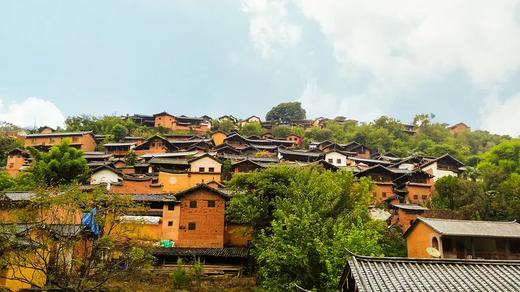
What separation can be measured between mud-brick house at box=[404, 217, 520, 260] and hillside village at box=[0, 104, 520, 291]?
7 cm

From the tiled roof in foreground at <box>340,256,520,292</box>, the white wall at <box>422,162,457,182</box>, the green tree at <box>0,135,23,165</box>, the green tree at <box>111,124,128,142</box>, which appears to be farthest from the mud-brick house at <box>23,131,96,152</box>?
the tiled roof in foreground at <box>340,256,520,292</box>

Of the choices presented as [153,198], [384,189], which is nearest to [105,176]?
[153,198]

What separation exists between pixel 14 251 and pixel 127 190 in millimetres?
23788

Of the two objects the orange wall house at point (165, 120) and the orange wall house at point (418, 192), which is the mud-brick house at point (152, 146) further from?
the orange wall house at point (418, 192)

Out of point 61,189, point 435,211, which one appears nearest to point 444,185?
point 435,211

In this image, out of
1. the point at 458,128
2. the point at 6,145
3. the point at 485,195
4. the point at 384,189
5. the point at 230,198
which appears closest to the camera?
the point at 230,198

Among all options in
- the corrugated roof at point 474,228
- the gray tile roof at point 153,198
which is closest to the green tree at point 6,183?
the gray tile roof at point 153,198

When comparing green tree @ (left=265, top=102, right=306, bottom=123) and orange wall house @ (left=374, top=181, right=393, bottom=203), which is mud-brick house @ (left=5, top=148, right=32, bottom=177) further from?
green tree @ (left=265, top=102, right=306, bottom=123)

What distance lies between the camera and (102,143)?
65375 mm

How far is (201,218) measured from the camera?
31.9 meters

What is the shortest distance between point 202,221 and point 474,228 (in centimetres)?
1990

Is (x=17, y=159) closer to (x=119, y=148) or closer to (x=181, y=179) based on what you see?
(x=119, y=148)

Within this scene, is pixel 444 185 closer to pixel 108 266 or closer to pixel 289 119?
pixel 108 266

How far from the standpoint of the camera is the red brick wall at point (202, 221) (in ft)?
103
